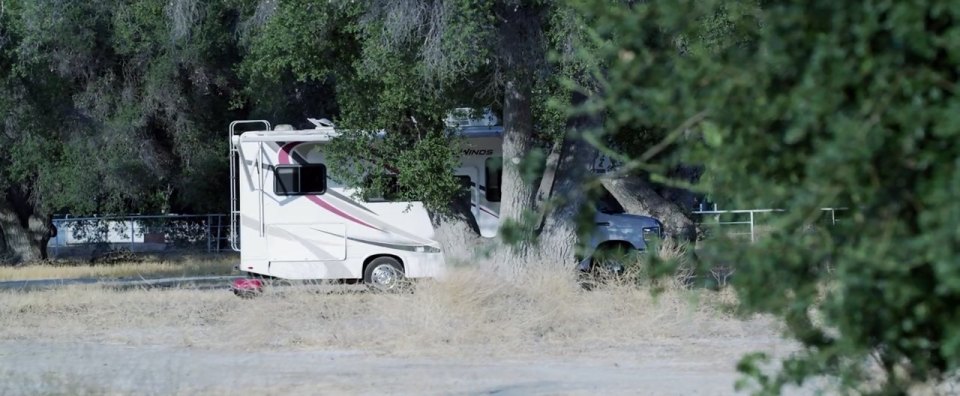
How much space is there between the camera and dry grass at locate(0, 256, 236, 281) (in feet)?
86.5

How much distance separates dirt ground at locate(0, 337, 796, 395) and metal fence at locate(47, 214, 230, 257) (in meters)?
25.1

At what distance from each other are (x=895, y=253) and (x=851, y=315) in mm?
336

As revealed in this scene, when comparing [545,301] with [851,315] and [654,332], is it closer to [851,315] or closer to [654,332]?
[654,332]

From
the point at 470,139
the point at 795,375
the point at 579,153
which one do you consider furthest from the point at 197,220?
Answer: the point at 795,375

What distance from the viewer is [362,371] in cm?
1113

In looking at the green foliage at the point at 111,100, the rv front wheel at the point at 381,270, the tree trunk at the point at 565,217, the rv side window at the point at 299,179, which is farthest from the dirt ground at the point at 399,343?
the green foliage at the point at 111,100

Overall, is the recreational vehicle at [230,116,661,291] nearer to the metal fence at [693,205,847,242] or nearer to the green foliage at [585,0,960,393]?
the metal fence at [693,205,847,242]

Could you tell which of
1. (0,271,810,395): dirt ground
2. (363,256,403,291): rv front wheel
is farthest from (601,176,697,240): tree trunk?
(0,271,810,395): dirt ground

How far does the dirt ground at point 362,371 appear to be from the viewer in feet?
32.4

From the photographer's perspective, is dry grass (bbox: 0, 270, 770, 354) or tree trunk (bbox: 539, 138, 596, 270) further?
tree trunk (bbox: 539, 138, 596, 270)

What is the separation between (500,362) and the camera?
1165 cm

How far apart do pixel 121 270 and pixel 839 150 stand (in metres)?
26.6

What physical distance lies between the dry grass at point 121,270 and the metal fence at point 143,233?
5.87 meters

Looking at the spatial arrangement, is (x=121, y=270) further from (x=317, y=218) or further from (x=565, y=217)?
(x=565, y=217)
